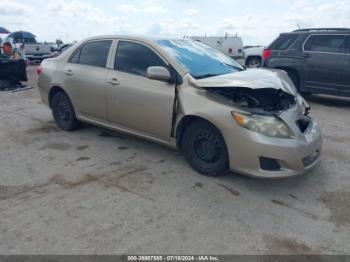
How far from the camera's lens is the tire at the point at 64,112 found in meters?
5.54

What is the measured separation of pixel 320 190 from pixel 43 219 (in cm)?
296

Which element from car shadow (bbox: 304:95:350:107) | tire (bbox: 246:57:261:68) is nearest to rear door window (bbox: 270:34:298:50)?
car shadow (bbox: 304:95:350:107)

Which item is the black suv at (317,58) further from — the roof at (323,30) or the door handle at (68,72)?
the door handle at (68,72)

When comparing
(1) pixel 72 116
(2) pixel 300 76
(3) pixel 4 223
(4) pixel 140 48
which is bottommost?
(3) pixel 4 223

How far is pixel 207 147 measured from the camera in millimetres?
3889

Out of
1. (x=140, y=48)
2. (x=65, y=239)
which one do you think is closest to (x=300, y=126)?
(x=140, y=48)

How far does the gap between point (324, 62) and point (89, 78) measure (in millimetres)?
6045

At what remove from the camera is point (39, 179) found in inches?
152

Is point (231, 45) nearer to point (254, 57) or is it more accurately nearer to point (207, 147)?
point (254, 57)

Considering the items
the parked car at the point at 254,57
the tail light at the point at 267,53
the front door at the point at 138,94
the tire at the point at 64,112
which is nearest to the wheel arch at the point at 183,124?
the front door at the point at 138,94

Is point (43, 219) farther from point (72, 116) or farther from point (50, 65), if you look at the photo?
point (50, 65)

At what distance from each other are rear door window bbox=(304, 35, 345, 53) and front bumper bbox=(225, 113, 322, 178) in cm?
557

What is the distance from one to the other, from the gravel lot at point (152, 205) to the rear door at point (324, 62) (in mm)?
3625

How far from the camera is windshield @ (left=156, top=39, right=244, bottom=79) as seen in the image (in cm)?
418
